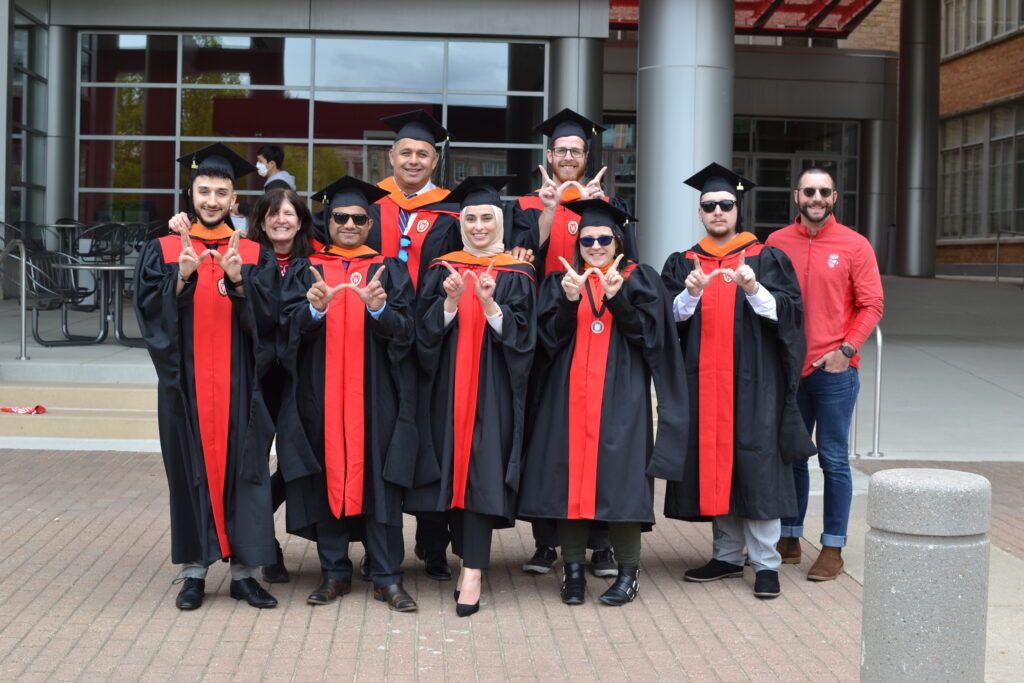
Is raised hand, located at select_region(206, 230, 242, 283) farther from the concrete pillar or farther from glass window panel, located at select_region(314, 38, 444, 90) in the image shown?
glass window panel, located at select_region(314, 38, 444, 90)

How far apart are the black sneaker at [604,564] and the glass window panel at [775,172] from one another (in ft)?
83.7

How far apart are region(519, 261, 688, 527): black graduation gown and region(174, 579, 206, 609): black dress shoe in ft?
4.75

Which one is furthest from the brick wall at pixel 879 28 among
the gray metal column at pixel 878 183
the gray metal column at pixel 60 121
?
the gray metal column at pixel 60 121

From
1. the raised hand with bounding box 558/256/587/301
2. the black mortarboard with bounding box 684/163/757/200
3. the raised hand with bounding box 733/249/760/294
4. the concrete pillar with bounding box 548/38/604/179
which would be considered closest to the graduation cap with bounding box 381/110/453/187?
the raised hand with bounding box 558/256/587/301

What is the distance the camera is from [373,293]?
5.58 m

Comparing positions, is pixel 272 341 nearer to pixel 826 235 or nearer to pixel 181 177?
pixel 826 235

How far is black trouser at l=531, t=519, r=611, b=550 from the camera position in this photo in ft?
20.9

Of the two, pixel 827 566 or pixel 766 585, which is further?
pixel 827 566

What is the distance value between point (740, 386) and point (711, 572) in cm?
93

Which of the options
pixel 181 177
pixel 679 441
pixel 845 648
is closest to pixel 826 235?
pixel 679 441

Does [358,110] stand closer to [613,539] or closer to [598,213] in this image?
[598,213]

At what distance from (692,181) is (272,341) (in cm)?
212

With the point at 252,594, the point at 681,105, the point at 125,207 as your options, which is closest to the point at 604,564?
the point at 252,594

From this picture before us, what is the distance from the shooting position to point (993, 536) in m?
7.34
